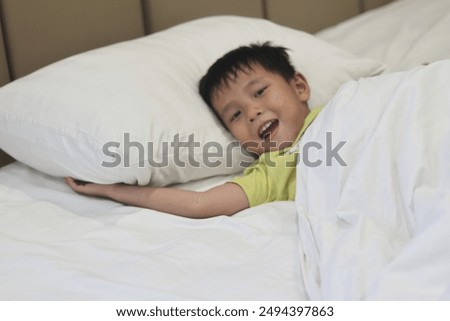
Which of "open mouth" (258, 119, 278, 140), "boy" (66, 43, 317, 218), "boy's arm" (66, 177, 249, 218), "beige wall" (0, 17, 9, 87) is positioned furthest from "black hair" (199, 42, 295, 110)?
"beige wall" (0, 17, 9, 87)

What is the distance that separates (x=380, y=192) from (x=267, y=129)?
375 mm

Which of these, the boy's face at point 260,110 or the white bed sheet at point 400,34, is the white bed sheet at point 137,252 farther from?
the white bed sheet at point 400,34

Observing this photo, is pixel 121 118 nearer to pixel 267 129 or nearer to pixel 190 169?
pixel 190 169

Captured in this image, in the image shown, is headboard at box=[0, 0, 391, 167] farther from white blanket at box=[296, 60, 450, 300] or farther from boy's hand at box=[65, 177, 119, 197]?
white blanket at box=[296, 60, 450, 300]

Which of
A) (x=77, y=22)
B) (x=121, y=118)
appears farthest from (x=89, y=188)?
(x=77, y=22)

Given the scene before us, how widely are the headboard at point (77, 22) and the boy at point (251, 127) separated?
322 millimetres

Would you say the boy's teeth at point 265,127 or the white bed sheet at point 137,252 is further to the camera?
A: the boy's teeth at point 265,127

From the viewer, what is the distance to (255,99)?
1299 mm

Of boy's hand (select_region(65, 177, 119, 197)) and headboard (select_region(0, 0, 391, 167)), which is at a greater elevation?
headboard (select_region(0, 0, 391, 167))

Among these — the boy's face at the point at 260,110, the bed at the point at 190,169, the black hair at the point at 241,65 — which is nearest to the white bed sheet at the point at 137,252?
the bed at the point at 190,169

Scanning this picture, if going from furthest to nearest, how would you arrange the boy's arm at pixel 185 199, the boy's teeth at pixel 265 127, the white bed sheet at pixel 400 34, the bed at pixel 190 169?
the white bed sheet at pixel 400 34
the boy's teeth at pixel 265 127
the boy's arm at pixel 185 199
the bed at pixel 190 169

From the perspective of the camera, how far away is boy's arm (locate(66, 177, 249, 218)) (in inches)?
44.9

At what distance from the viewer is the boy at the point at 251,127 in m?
1.16

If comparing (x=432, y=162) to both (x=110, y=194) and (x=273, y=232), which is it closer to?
(x=273, y=232)
